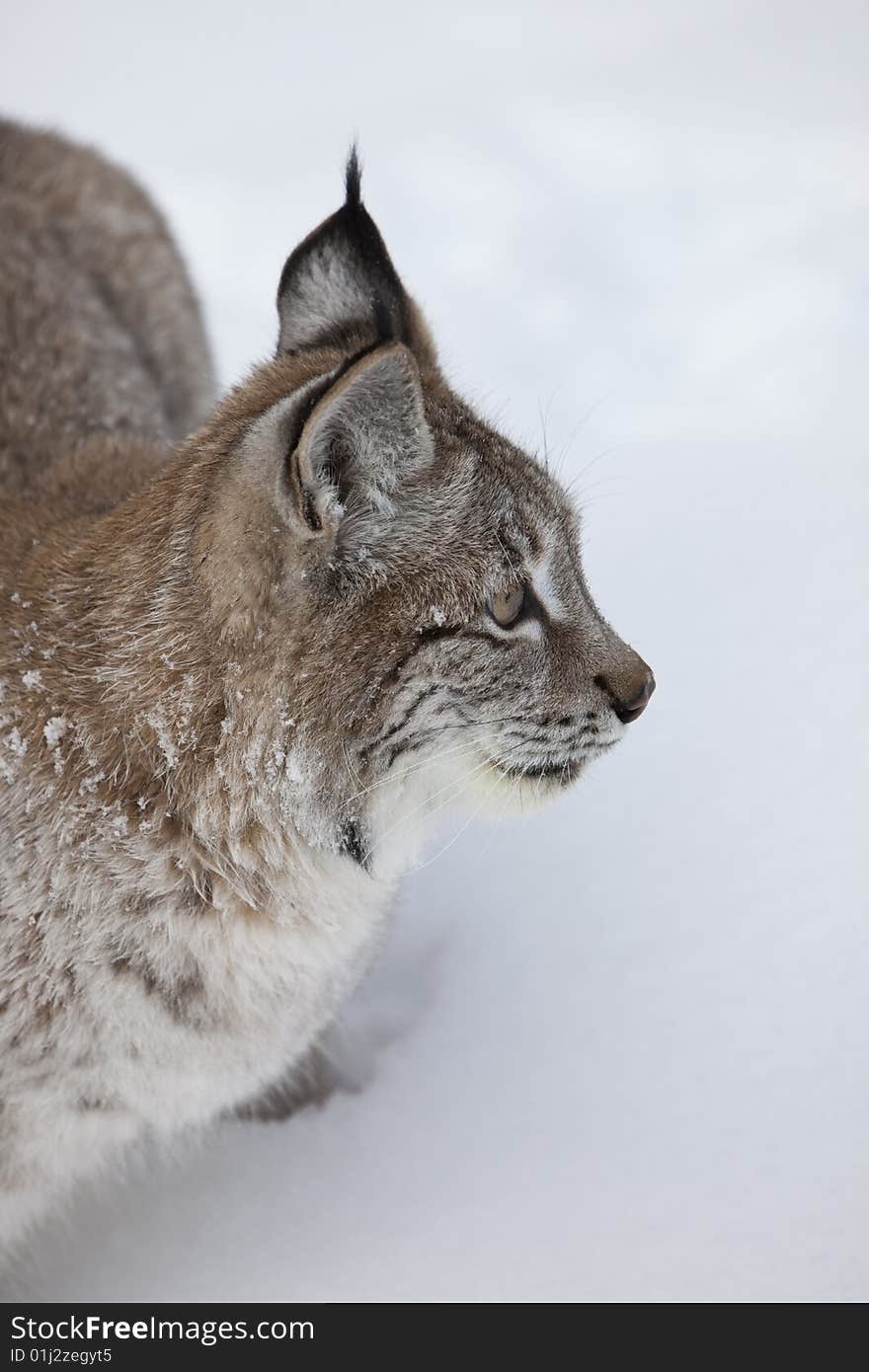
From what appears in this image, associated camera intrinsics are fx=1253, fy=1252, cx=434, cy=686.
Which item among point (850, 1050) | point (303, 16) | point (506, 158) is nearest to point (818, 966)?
point (850, 1050)

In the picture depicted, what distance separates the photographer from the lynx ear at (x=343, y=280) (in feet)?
9.54

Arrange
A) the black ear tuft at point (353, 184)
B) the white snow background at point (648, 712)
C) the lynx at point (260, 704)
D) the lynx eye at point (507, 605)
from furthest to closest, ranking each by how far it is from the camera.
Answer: the white snow background at point (648, 712)
the black ear tuft at point (353, 184)
the lynx eye at point (507, 605)
the lynx at point (260, 704)

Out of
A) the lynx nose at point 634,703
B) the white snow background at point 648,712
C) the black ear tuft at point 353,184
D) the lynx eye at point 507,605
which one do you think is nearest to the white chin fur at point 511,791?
the lynx nose at point 634,703

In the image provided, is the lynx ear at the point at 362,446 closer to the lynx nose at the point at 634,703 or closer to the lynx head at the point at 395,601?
the lynx head at the point at 395,601

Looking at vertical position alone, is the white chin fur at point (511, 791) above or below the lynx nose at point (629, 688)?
below

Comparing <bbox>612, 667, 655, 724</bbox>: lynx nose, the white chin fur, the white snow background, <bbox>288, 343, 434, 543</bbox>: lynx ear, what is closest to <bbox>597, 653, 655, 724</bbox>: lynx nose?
<bbox>612, 667, 655, 724</bbox>: lynx nose

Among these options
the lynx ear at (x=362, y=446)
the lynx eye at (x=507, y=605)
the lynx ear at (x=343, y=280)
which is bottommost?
the lynx eye at (x=507, y=605)

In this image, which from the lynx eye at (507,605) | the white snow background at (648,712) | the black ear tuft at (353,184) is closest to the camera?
the lynx eye at (507,605)

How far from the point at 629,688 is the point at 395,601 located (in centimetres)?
61

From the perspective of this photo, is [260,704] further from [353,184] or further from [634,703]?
[353,184]

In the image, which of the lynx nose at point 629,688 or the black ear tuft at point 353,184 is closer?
the lynx nose at point 629,688

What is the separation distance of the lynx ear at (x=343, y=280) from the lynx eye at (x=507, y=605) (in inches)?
27.2

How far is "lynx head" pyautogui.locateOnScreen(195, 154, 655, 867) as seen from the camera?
2373mm

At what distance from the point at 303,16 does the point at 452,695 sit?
8036 millimetres
